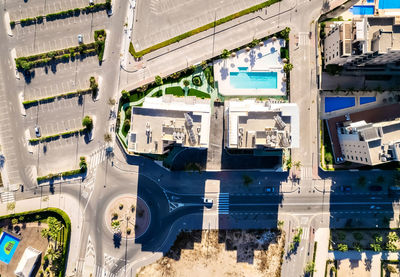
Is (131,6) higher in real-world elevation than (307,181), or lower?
higher

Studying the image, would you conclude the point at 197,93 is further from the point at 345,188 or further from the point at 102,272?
the point at 102,272

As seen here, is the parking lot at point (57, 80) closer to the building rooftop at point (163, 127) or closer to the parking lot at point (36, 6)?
the parking lot at point (36, 6)

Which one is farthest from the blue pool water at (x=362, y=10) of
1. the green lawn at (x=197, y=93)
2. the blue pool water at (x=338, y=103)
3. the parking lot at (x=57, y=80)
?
the parking lot at (x=57, y=80)

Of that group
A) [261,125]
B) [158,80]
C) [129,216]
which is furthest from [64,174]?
[261,125]

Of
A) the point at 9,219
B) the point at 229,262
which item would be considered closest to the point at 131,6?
the point at 9,219

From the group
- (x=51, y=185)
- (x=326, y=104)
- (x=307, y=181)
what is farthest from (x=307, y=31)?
(x=51, y=185)

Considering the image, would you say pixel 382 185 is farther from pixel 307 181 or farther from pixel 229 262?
pixel 229 262

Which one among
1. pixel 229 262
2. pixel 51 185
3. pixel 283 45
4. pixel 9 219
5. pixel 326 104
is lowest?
pixel 229 262

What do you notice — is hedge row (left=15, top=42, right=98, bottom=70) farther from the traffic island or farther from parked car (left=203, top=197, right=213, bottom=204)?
parked car (left=203, top=197, right=213, bottom=204)
